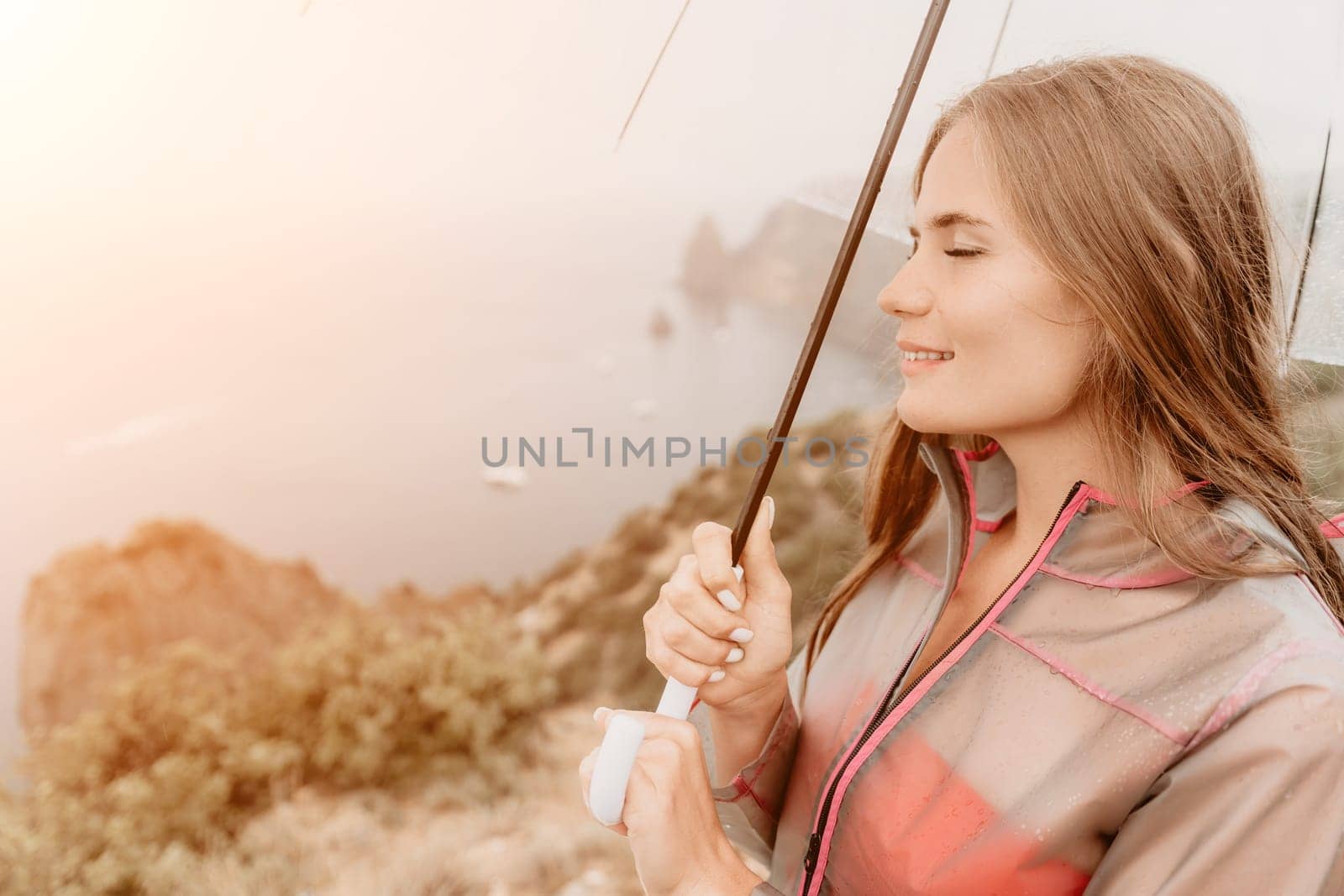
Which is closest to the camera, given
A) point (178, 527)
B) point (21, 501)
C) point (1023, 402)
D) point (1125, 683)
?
point (1125, 683)

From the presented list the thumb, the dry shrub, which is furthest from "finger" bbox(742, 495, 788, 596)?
the dry shrub

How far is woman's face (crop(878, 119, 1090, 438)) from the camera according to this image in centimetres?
110

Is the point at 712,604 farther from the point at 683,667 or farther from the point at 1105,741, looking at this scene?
the point at 1105,741

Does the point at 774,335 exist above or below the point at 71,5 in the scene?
below

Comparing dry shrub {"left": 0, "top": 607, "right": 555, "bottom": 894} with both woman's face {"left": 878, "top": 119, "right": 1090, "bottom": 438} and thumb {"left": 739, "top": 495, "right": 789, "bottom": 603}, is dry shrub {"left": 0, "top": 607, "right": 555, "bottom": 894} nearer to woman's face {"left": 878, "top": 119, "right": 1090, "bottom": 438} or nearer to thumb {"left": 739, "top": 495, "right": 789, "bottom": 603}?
thumb {"left": 739, "top": 495, "right": 789, "bottom": 603}

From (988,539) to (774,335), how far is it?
6.10ft

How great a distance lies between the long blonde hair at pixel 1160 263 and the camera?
1.07 meters

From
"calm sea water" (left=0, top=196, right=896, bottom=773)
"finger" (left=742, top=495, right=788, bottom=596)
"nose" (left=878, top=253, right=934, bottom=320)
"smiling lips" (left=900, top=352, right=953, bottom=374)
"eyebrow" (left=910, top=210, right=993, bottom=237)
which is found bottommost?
Result: "calm sea water" (left=0, top=196, right=896, bottom=773)

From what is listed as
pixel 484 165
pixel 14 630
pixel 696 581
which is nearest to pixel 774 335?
pixel 484 165

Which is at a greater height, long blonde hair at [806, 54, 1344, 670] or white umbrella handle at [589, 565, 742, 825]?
long blonde hair at [806, 54, 1344, 670]

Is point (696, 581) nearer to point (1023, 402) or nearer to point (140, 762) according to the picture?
point (1023, 402)

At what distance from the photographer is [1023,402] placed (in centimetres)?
112

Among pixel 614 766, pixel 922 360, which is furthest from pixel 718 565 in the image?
pixel 922 360

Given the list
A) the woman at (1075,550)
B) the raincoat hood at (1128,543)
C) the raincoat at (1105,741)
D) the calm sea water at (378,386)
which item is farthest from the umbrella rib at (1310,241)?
the calm sea water at (378,386)
